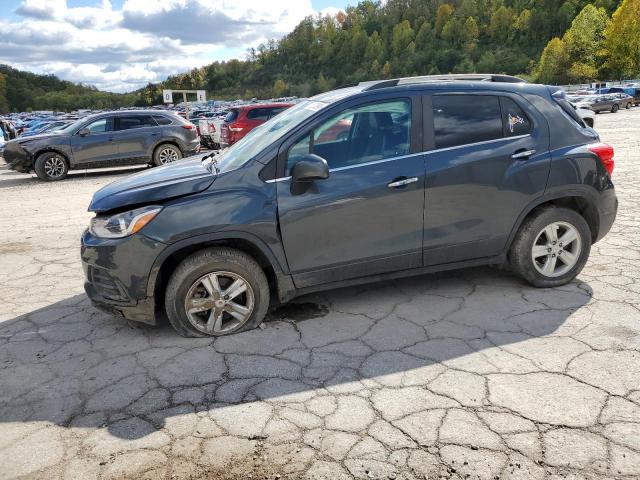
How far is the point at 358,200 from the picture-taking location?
370cm

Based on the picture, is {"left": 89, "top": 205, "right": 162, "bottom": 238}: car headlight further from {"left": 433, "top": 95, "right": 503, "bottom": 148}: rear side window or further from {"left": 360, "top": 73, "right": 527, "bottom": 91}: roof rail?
{"left": 433, "top": 95, "right": 503, "bottom": 148}: rear side window

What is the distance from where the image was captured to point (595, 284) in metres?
4.38

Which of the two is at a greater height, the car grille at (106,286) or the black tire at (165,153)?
the black tire at (165,153)

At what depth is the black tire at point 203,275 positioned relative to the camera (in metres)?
3.57

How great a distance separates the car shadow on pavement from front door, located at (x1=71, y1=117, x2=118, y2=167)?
919 cm

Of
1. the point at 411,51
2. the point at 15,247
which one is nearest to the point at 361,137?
the point at 15,247

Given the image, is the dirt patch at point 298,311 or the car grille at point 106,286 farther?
the dirt patch at point 298,311

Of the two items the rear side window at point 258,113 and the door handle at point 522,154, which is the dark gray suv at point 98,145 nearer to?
the rear side window at point 258,113

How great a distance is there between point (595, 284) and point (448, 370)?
6.50 ft

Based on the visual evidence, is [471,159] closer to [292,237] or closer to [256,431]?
[292,237]

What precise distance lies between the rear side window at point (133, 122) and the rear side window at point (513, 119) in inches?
427

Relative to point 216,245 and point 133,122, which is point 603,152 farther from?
point 133,122

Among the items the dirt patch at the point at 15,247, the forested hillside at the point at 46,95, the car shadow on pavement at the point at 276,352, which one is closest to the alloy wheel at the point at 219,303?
the car shadow on pavement at the point at 276,352

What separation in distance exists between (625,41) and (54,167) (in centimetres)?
8083
